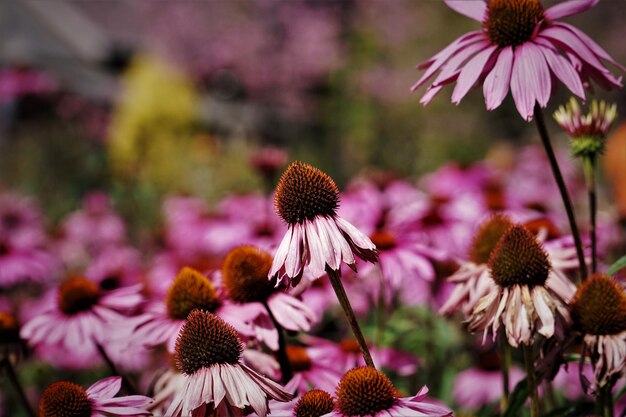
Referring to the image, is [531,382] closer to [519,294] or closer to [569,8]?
[519,294]

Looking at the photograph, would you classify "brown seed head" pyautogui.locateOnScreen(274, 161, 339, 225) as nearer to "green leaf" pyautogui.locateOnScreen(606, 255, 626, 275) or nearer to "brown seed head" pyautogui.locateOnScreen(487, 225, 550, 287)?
"brown seed head" pyautogui.locateOnScreen(487, 225, 550, 287)

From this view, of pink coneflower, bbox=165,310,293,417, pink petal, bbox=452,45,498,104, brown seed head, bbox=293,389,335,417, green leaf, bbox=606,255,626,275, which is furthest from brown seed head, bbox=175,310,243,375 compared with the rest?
green leaf, bbox=606,255,626,275

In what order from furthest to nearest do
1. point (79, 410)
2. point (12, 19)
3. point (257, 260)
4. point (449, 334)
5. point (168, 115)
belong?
1. point (12, 19)
2. point (168, 115)
3. point (449, 334)
4. point (257, 260)
5. point (79, 410)

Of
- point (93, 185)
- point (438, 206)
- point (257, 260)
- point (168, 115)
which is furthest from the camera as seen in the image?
point (168, 115)

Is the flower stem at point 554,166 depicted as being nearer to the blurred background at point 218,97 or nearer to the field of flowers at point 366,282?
the field of flowers at point 366,282

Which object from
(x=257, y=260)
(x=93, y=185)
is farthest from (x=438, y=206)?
(x=93, y=185)

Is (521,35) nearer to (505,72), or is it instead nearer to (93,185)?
(505,72)
